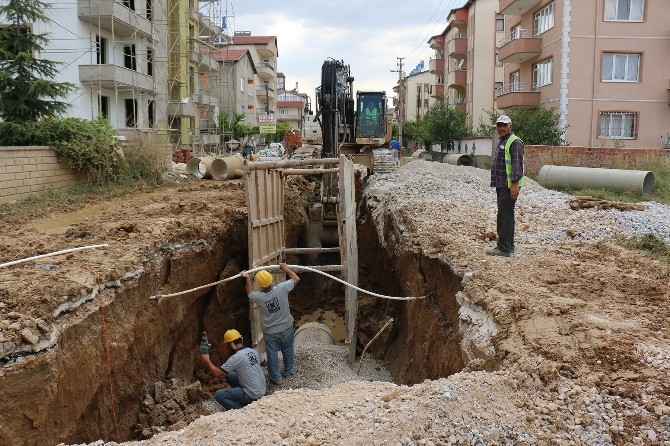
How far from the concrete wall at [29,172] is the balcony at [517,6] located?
2425cm

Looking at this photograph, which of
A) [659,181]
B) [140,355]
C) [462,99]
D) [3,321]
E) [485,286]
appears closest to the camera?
[3,321]

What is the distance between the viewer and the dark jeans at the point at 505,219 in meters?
7.45

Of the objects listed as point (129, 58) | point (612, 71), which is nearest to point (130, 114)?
point (129, 58)

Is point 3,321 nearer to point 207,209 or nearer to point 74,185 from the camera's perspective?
point 207,209

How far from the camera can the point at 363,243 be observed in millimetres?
13984

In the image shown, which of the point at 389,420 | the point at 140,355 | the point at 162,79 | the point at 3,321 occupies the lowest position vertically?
the point at 140,355

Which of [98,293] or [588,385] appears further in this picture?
[98,293]

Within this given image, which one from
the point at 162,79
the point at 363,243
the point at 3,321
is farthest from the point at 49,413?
the point at 162,79

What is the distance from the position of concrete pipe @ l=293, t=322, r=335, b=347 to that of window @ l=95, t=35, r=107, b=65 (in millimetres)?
18824

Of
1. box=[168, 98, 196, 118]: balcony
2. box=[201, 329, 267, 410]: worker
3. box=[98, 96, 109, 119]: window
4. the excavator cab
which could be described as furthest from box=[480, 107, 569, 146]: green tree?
box=[201, 329, 267, 410]: worker

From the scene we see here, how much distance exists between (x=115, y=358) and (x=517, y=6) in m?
29.3

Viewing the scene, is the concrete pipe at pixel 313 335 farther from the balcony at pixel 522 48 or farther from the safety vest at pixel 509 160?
the balcony at pixel 522 48

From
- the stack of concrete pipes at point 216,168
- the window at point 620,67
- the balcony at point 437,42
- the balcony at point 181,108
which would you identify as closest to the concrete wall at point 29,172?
the stack of concrete pipes at point 216,168

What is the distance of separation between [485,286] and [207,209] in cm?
598
